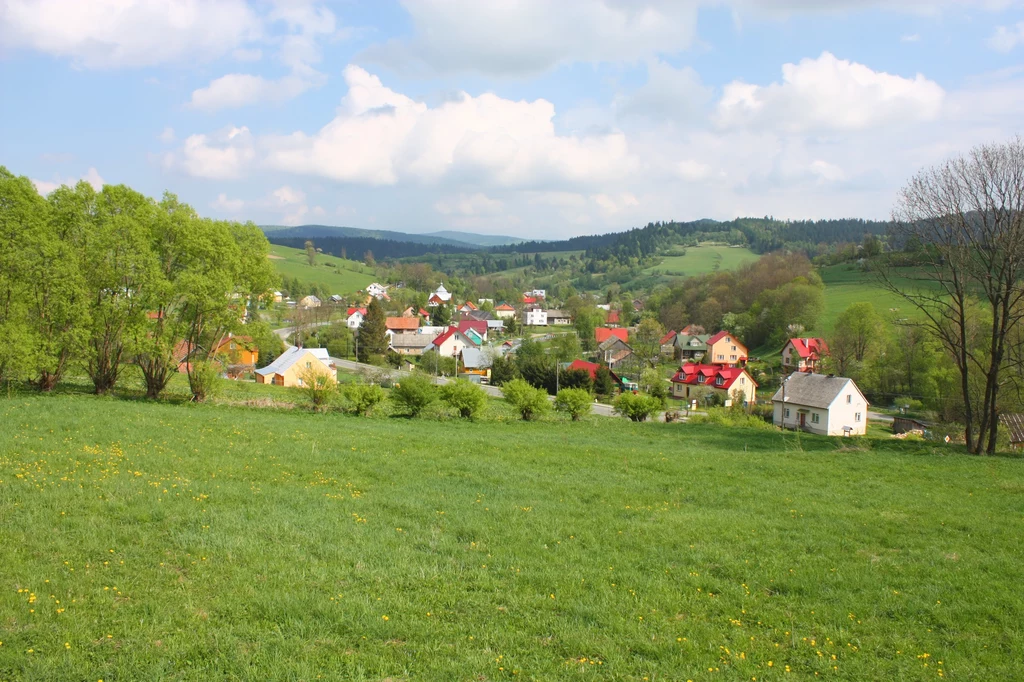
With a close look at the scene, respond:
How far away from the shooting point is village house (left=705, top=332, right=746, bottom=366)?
75938 millimetres

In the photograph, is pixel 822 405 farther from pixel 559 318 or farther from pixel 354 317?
pixel 559 318

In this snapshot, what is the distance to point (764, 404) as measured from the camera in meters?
51.5

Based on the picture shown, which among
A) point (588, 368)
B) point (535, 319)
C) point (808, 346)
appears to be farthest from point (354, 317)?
point (808, 346)

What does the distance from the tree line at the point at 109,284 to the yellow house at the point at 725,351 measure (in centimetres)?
6258

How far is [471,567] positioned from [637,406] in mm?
21352

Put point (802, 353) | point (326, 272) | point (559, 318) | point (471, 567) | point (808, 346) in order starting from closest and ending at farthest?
point (471, 567) → point (802, 353) → point (808, 346) → point (559, 318) → point (326, 272)

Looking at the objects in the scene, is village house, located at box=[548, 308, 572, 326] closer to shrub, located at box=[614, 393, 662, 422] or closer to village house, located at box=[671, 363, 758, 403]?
village house, located at box=[671, 363, 758, 403]

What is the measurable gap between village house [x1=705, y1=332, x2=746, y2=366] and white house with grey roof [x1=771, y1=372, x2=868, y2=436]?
96.0 ft

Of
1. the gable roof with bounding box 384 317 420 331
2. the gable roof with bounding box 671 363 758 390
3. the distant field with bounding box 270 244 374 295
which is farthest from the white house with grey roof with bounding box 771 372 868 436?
the distant field with bounding box 270 244 374 295

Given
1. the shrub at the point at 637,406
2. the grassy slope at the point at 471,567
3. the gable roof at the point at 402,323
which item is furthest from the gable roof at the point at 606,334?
the grassy slope at the point at 471,567

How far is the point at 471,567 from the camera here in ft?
26.9

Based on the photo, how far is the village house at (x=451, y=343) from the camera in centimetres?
8308

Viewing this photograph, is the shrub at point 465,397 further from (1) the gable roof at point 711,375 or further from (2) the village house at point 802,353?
(2) the village house at point 802,353

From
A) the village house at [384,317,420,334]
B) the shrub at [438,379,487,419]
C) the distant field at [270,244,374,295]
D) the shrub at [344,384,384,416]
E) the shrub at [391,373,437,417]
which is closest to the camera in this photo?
the shrub at [344,384,384,416]
